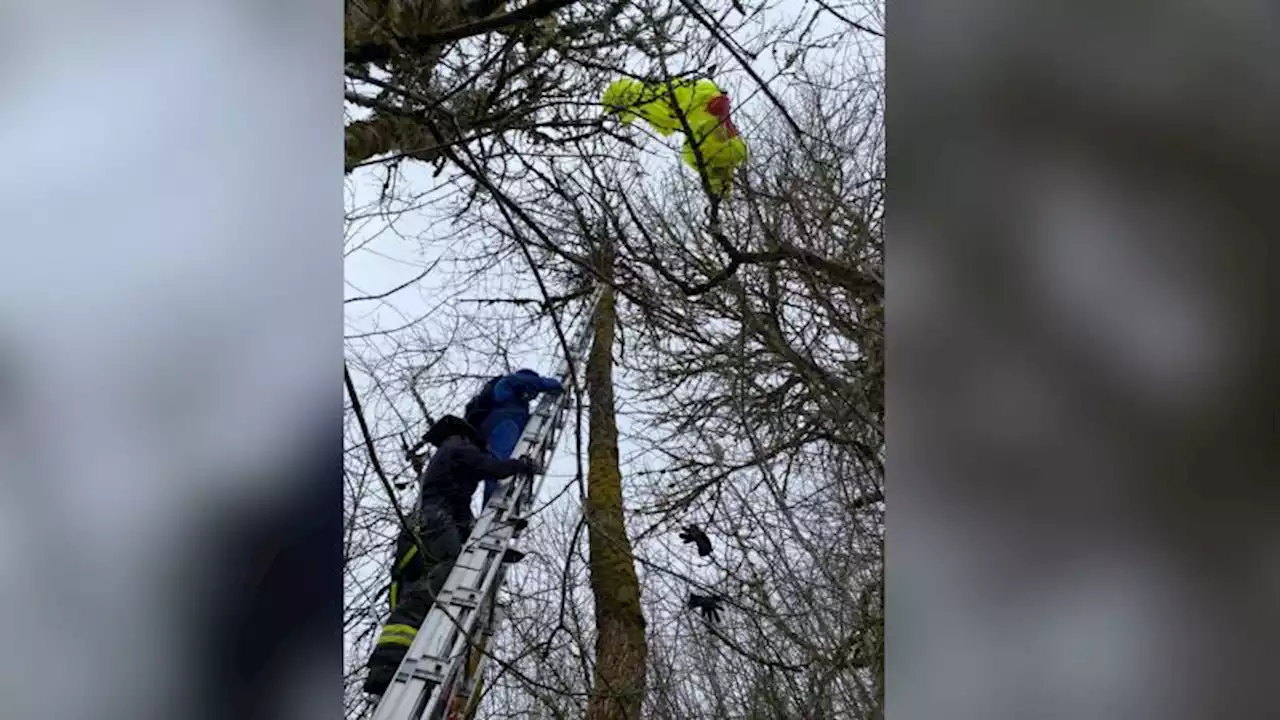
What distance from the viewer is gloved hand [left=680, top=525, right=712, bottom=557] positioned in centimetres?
162

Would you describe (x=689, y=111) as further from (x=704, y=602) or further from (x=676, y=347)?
(x=704, y=602)

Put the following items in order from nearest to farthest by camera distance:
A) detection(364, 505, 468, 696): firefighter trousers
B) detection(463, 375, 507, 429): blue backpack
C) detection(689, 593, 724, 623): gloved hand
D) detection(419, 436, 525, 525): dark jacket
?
1. detection(364, 505, 468, 696): firefighter trousers
2. detection(419, 436, 525, 525): dark jacket
3. detection(463, 375, 507, 429): blue backpack
4. detection(689, 593, 724, 623): gloved hand

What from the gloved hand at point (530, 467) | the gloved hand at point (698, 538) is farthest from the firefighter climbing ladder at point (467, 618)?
the gloved hand at point (698, 538)

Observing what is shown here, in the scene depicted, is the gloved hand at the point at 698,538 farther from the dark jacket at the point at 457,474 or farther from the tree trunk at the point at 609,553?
the dark jacket at the point at 457,474

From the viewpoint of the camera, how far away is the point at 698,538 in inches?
64.3

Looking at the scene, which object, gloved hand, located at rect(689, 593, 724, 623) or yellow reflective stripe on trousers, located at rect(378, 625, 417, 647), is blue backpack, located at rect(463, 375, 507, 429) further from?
gloved hand, located at rect(689, 593, 724, 623)

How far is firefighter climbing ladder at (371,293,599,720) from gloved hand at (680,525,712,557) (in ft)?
0.89

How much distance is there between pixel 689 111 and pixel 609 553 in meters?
0.68

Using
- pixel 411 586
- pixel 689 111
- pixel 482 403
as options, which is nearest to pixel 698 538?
pixel 482 403

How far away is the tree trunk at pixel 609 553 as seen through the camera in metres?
1.56

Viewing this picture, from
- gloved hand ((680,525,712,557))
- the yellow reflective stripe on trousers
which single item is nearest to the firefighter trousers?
the yellow reflective stripe on trousers
